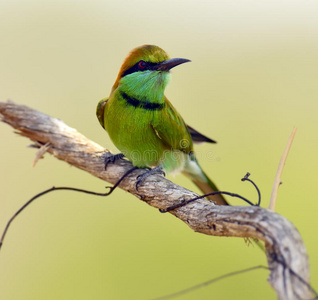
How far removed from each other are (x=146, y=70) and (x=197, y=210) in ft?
3.13

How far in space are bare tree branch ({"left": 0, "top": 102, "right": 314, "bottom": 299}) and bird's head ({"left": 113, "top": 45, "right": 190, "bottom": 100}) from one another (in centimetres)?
39

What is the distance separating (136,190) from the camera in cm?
181

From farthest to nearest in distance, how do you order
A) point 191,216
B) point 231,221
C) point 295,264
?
point 191,216 < point 231,221 < point 295,264

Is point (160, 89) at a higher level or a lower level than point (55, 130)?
higher

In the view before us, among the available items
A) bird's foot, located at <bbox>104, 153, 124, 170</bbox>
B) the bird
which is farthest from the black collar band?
bird's foot, located at <bbox>104, 153, 124, 170</bbox>

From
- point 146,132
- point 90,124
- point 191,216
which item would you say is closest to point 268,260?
point 191,216

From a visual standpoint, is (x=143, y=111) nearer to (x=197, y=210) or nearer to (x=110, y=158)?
(x=110, y=158)

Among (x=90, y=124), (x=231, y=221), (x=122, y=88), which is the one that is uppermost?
(x=122, y=88)

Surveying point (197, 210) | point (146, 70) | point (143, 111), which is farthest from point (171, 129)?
point (197, 210)

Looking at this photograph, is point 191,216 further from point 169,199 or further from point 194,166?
point 194,166

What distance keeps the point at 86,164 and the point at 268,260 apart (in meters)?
1.11

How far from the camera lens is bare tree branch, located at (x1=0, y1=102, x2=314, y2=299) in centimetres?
105

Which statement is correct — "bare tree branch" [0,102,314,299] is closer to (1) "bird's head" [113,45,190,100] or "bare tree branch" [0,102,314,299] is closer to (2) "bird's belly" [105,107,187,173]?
(2) "bird's belly" [105,107,187,173]

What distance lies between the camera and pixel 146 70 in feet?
7.04
